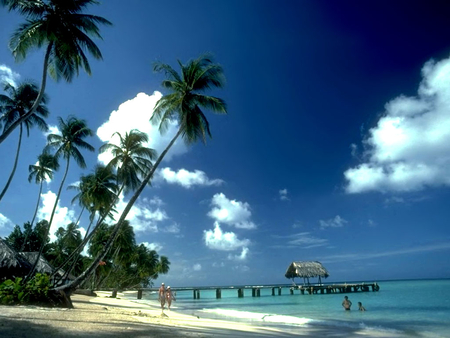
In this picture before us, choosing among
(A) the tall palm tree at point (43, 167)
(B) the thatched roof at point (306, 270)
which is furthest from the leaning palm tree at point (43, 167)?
(B) the thatched roof at point (306, 270)

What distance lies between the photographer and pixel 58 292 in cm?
1481

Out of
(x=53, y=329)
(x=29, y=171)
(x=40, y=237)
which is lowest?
(x=53, y=329)

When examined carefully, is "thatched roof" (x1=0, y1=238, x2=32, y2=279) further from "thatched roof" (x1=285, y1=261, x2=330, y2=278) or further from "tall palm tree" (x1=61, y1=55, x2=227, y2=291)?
"thatched roof" (x1=285, y1=261, x2=330, y2=278)

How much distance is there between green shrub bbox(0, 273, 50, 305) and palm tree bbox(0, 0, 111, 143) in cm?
599

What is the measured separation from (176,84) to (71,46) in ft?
17.4

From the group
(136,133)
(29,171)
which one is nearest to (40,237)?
(29,171)

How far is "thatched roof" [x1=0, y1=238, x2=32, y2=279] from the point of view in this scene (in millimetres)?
21370

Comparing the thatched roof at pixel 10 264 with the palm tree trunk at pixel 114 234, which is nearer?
the palm tree trunk at pixel 114 234

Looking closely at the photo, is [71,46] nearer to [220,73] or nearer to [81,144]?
[220,73]

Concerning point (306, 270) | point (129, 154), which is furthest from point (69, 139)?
point (306, 270)

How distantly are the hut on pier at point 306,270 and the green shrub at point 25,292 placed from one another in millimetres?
41525

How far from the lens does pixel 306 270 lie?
50812 mm

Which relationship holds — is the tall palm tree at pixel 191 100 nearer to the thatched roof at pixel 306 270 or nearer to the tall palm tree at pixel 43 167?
the tall palm tree at pixel 43 167

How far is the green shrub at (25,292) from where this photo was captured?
1346cm
